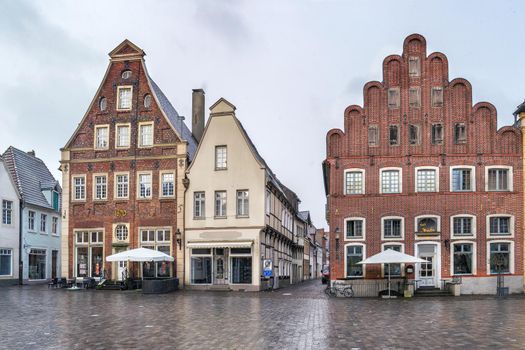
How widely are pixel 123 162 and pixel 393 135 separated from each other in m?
18.1

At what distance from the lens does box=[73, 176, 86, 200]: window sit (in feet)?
133

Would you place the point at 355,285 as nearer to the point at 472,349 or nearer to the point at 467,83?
the point at 467,83

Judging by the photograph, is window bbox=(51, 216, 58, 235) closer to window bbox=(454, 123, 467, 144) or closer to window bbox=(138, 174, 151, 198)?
window bbox=(138, 174, 151, 198)

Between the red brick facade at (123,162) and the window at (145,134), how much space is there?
28 centimetres

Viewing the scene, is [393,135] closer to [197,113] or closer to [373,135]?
[373,135]

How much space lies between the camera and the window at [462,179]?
34.1m

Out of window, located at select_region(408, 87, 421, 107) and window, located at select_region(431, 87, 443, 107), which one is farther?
window, located at select_region(408, 87, 421, 107)

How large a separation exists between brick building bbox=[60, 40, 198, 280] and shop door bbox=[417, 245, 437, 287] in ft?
49.2

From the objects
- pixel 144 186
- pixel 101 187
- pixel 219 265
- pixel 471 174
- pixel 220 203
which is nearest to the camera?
pixel 471 174

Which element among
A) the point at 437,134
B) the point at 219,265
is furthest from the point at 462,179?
the point at 219,265

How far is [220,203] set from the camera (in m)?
37.6

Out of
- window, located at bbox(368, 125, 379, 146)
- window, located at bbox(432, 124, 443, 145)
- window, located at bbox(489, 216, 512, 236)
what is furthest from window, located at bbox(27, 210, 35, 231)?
window, located at bbox(489, 216, 512, 236)

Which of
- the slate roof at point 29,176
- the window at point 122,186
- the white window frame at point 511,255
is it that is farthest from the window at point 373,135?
the slate roof at point 29,176

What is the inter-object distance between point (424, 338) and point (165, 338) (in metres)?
6.47
